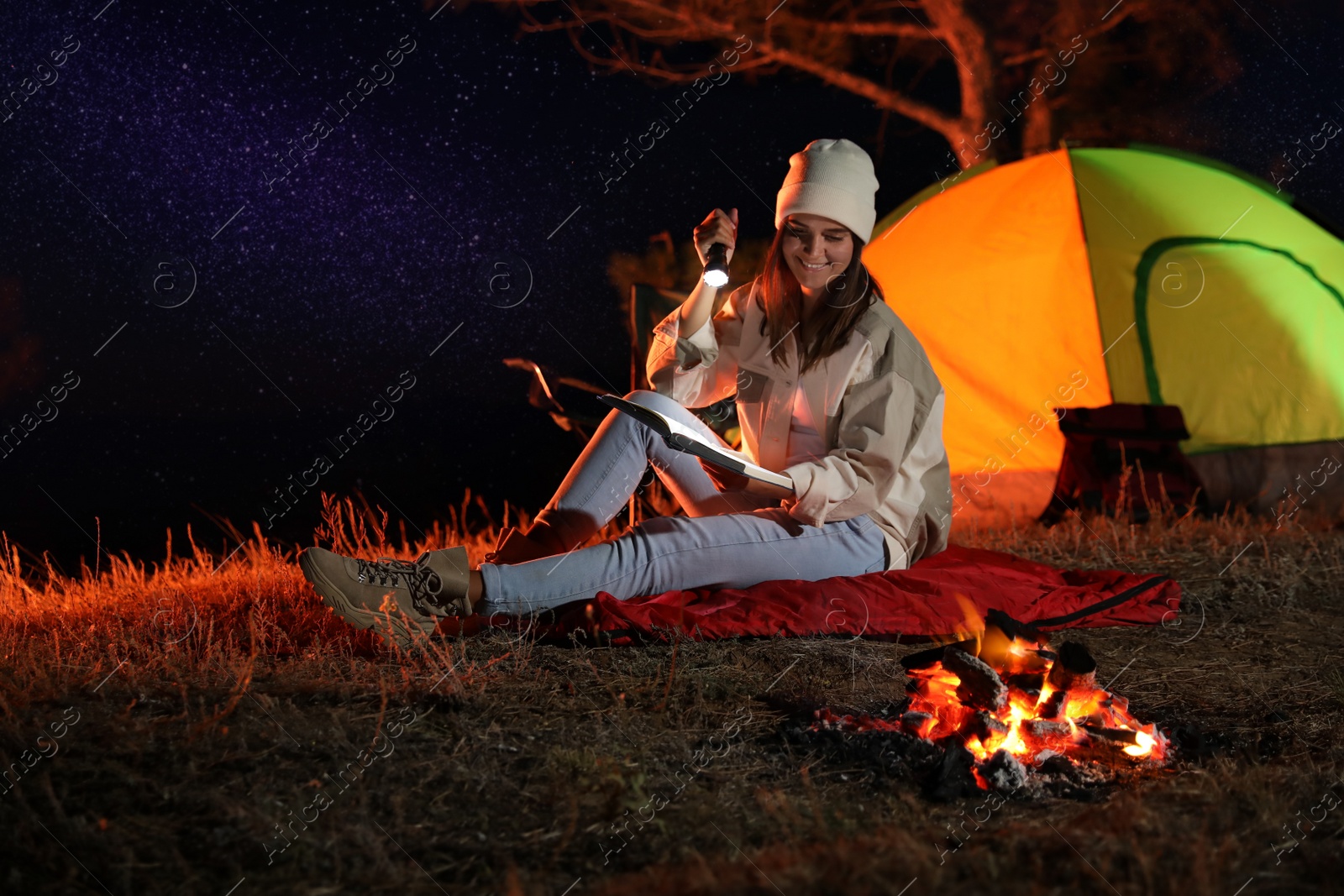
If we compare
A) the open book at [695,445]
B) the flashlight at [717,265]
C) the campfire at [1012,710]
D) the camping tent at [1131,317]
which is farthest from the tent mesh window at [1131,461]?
the campfire at [1012,710]

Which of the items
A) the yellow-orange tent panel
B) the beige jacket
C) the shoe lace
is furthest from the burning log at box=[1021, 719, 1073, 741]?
the yellow-orange tent panel

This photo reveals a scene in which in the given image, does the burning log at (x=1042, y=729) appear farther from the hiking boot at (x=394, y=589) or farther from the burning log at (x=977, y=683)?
the hiking boot at (x=394, y=589)

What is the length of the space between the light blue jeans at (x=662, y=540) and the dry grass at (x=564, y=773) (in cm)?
22

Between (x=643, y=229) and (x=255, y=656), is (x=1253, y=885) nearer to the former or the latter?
(x=255, y=656)

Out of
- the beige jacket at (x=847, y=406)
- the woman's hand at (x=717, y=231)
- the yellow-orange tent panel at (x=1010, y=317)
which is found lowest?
the yellow-orange tent panel at (x=1010, y=317)

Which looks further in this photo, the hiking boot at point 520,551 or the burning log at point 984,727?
the hiking boot at point 520,551

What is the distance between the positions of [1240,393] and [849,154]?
116 inches

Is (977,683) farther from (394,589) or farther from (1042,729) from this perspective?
(394,589)

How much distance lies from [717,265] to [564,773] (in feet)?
6.08

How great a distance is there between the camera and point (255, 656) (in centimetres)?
273

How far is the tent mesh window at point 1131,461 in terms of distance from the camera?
5.02 m

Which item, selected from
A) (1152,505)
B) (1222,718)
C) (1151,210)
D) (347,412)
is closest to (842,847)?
(1222,718)

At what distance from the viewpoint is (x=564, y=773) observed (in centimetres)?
205

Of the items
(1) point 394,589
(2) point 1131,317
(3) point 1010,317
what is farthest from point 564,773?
(2) point 1131,317
